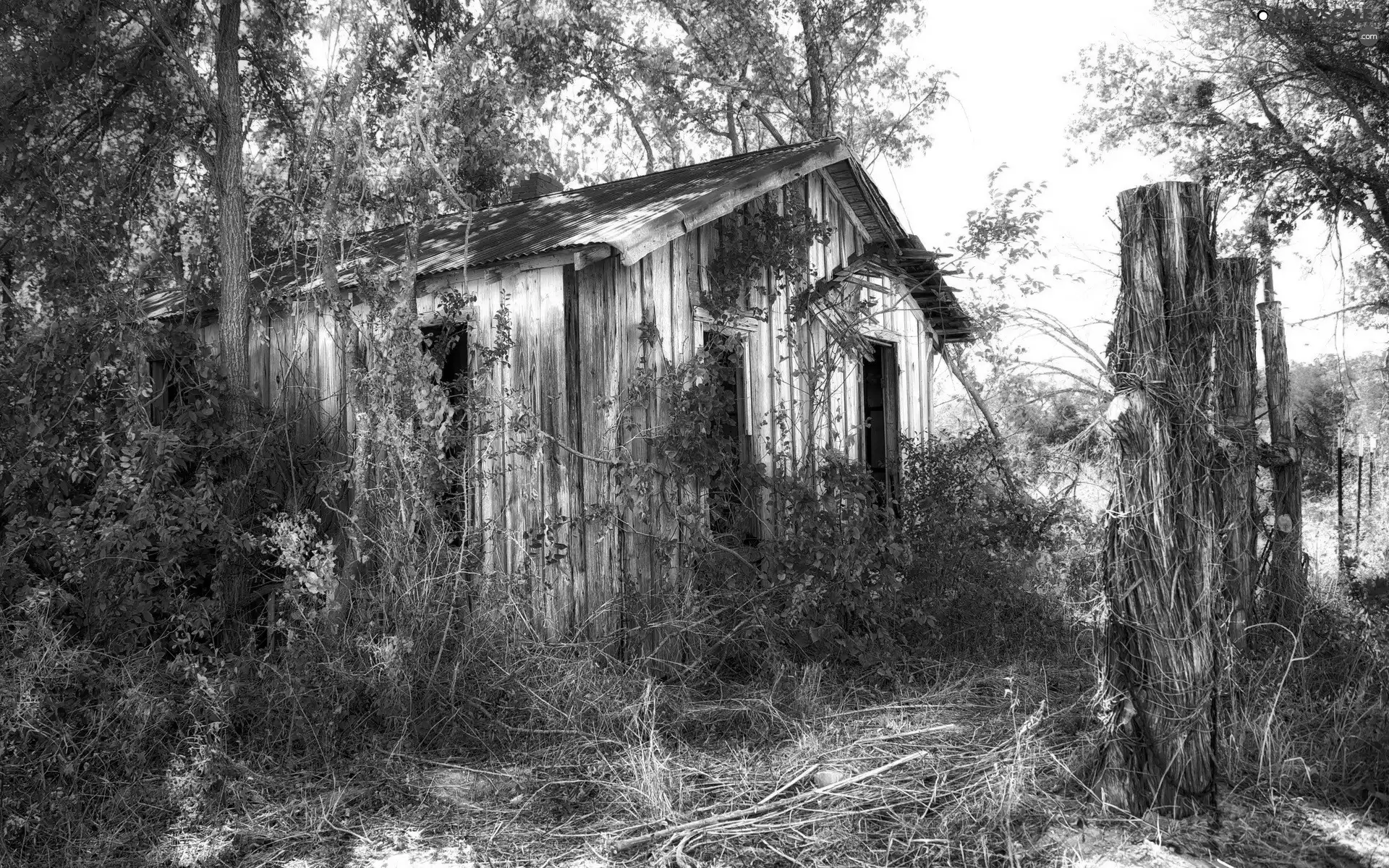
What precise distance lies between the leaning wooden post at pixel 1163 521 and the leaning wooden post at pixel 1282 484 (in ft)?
7.56

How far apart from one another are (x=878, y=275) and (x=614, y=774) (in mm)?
5986

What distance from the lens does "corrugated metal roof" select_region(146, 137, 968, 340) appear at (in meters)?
6.92

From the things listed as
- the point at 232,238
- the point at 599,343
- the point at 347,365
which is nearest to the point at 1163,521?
the point at 599,343

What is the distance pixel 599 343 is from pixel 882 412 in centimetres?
455

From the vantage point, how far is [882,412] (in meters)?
10.7

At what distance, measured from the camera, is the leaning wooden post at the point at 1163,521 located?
443cm

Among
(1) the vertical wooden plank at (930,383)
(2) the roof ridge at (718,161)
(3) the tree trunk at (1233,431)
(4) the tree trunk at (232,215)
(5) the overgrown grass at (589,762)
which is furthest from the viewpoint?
(1) the vertical wooden plank at (930,383)

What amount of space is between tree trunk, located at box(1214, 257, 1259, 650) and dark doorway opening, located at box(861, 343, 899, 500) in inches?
199

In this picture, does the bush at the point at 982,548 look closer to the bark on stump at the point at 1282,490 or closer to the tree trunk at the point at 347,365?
the bark on stump at the point at 1282,490

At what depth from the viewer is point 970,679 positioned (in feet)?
20.9

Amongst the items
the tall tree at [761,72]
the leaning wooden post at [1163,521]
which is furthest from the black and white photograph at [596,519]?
the tall tree at [761,72]

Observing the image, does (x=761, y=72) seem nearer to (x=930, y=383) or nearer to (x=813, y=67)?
(x=813, y=67)

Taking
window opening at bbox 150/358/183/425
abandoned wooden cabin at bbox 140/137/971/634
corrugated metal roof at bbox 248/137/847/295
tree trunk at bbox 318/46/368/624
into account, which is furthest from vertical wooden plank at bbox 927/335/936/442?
window opening at bbox 150/358/183/425

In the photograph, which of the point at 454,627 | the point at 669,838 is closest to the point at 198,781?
the point at 454,627
